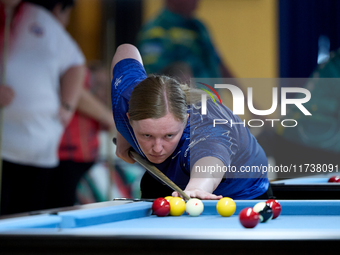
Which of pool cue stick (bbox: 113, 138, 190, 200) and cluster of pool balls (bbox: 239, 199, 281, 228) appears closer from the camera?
cluster of pool balls (bbox: 239, 199, 281, 228)

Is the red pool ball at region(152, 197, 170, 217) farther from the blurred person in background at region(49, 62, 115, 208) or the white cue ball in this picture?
the blurred person in background at region(49, 62, 115, 208)

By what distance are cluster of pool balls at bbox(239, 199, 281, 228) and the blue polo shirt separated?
685 mm

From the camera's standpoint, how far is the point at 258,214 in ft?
3.76

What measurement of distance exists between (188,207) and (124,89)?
2.98 ft

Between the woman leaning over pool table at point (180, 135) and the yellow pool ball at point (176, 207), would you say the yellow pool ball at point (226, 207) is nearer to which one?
the yellow pool ball at point (176, 207)

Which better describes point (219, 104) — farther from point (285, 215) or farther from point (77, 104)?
point (77, 104)

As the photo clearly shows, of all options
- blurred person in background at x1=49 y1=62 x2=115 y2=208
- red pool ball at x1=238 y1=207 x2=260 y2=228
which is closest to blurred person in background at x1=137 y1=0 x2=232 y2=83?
blurred person in background at x1=49 y1=62 x2=115 y2=208

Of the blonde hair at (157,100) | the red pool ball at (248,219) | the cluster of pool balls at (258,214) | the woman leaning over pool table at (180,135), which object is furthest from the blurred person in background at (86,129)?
the red pool ball at (248,219)

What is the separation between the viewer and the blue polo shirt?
212 centimetres

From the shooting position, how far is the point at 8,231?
3.11 feet

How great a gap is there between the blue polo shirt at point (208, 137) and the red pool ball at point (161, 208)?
0.56m

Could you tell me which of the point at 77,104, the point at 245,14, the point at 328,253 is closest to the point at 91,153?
the point at 77,104

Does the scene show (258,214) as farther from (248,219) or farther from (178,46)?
(178,46)

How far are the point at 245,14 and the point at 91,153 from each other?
7.18 feet
